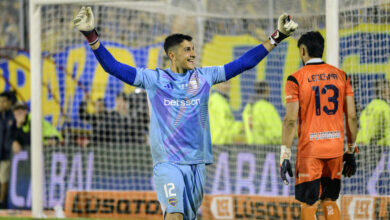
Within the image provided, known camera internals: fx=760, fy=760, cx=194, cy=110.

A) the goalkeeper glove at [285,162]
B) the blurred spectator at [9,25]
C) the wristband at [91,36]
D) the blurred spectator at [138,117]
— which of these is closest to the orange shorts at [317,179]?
the goalkeeper glove at [285,162]

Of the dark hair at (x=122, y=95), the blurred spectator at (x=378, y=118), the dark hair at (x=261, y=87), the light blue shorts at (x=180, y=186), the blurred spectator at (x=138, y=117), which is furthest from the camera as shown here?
the dark hair at (x=122, y=95)

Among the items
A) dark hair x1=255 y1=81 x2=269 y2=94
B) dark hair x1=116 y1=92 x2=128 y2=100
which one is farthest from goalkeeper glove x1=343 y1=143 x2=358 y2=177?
dark hair x1=116 y1=92 x2=128 y2=100

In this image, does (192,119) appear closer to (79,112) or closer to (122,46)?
(79,112)

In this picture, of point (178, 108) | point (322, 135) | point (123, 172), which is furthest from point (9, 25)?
point (178, 108)

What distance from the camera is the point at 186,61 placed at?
6727 mm

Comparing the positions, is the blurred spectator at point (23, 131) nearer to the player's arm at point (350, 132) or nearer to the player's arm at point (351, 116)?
the player's arm at point (350, 132)

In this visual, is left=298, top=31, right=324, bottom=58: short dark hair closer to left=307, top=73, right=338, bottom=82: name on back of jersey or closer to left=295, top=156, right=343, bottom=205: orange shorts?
left=307, top=73, right=338, bottom=82: name on back of jersey

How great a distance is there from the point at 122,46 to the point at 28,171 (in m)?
2.94

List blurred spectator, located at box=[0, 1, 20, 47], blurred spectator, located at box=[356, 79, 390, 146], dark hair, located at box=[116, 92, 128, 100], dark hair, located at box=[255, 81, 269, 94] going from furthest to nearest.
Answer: blurred spectator, located at box=[0, 1, 20, 47] < dark hair, located at box=[116, 92, 128, 100] < dark hair, located at box=[255, 81, 269, 94] < blurred spectator, located at box=[356, 79, 390, 146]

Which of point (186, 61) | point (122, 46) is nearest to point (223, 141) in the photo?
point (122, 46)

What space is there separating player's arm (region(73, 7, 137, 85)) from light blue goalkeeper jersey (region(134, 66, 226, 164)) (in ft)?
0.36

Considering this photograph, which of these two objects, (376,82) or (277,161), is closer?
(376,82)

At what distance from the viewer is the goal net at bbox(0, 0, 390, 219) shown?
959cm

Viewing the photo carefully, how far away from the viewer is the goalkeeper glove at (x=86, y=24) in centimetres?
629
